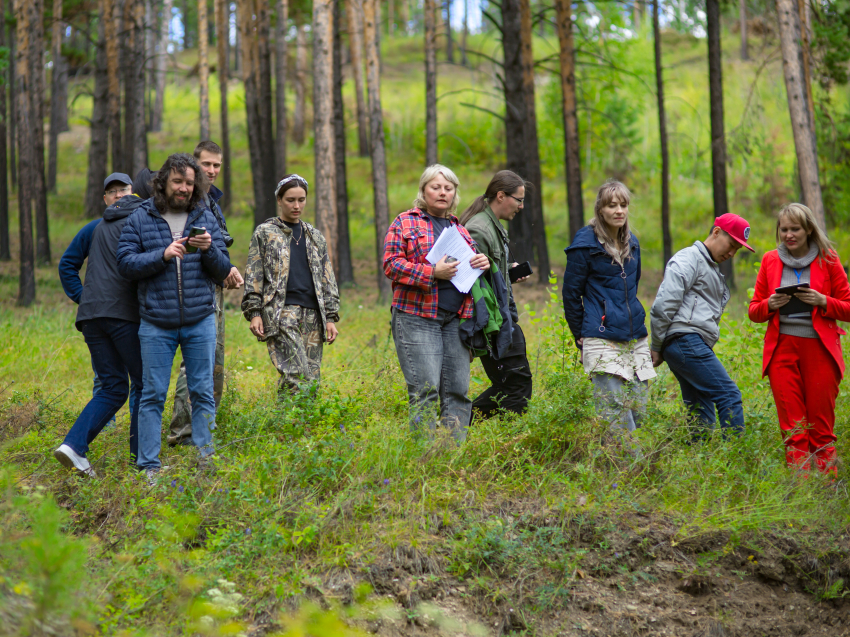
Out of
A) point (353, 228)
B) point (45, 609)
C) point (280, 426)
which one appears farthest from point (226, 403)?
point (353, 228)

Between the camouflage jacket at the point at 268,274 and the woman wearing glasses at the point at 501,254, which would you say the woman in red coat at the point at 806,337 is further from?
the camouflage jacket at the point at 268,274

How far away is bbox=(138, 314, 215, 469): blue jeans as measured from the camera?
178 inches

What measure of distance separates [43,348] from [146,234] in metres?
5.00

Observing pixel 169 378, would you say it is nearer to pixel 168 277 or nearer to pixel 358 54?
pixel 168 277

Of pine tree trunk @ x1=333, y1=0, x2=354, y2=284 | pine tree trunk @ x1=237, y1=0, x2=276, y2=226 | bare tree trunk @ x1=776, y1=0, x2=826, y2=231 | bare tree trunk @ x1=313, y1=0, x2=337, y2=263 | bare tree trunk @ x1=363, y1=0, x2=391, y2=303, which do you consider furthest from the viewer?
pine tree trunk @ x1=237, y1=0, x2=276, y2=226

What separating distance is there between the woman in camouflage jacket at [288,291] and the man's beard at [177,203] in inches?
24.1

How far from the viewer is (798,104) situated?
401 inches

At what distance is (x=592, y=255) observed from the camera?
15.8 ft

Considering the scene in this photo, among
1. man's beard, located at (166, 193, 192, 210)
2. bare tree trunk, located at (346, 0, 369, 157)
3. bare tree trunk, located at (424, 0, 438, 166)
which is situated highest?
bare tree trunk, located at (346, 0, 369, 157)

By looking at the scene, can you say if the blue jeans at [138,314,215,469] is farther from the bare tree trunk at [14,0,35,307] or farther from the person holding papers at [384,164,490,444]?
the bare tree trunk at [14,0,35,307]

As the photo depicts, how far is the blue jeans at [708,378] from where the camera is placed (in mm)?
4824

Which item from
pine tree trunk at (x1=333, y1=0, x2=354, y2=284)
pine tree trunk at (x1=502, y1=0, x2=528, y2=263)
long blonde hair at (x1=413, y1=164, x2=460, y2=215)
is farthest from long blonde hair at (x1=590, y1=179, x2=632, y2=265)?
pine tree trunk at (x1=333, y1=0, x2=354, y2=284)

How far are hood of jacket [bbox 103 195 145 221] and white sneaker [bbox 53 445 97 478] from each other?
5.13 ft

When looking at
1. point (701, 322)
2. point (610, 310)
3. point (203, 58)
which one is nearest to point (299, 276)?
point (610, 310)
